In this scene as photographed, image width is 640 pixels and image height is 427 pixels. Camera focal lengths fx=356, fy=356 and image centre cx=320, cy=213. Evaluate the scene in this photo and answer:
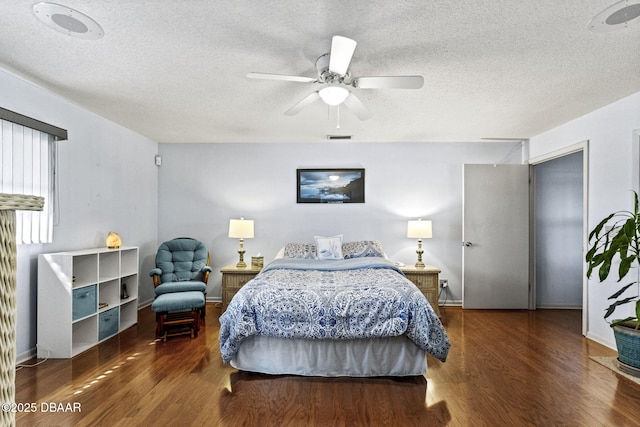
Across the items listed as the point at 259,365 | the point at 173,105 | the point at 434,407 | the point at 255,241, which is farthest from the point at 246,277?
the point at 434,407

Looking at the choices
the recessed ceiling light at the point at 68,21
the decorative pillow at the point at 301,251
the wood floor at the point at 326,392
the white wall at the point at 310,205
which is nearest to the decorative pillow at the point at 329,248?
the decorative pillow at the point at 301,251

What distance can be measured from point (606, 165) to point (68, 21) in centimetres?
470

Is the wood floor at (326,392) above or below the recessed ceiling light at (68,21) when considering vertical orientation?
below

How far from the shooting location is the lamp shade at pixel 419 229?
484 cm

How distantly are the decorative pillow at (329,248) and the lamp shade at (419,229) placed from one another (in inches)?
39.8

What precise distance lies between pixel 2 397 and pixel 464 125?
466 centimetres

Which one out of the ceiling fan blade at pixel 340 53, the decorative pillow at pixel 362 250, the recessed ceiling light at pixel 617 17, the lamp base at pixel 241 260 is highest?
the recessed ceiling light at pixel 617 17

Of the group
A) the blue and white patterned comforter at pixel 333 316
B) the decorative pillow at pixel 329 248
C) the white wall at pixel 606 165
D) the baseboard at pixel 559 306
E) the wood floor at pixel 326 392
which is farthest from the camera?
the baseboard at pixel 559 306

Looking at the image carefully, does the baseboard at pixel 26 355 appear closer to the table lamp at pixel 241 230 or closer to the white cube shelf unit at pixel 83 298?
the white cube shelf unit at pixel 83 298

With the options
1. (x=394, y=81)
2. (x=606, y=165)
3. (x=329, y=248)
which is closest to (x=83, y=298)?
(x=329, y=248)

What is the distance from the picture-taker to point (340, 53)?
2.09m

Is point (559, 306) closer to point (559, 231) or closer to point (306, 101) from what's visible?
point (559, 231)

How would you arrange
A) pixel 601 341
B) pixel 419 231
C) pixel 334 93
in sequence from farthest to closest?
pixel 419 231 < pixel 601 341 < pixel 334 93

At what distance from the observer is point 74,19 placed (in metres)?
2.08
